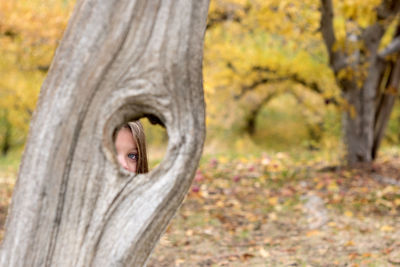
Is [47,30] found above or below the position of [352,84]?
above

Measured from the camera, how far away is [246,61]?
10.3 metres

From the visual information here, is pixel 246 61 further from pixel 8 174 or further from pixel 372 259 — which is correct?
pixel 372 259

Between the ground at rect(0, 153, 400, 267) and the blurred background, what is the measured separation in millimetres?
13

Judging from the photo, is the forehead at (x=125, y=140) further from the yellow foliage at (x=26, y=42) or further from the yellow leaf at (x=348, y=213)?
the yellow foliage at (x=26, y=42)

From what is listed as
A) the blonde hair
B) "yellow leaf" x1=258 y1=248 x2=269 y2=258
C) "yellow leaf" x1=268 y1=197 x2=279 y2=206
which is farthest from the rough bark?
the blonde hair

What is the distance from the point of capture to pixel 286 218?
5.11 meters

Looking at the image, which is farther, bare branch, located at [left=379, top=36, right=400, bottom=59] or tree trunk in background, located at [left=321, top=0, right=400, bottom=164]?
tree trunk in background, located at [left=321, top=0, right=400, bottom=164]

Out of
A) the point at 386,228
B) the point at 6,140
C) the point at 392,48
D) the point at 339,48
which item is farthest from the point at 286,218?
the point at 6,140

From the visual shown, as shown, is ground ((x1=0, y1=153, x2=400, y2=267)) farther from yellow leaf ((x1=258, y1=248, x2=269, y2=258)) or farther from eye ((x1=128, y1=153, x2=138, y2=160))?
eye ((x1=128, y1=153, x2=138, y2=160))

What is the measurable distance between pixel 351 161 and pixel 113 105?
6210mm

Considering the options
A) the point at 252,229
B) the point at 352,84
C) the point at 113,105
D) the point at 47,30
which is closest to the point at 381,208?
the point at 252,229

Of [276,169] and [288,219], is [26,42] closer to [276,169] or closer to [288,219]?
[276,169]

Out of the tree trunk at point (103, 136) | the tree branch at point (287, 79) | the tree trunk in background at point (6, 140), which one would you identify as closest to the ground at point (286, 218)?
the tree trunk at point (103, 136)

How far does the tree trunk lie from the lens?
1.61 m
